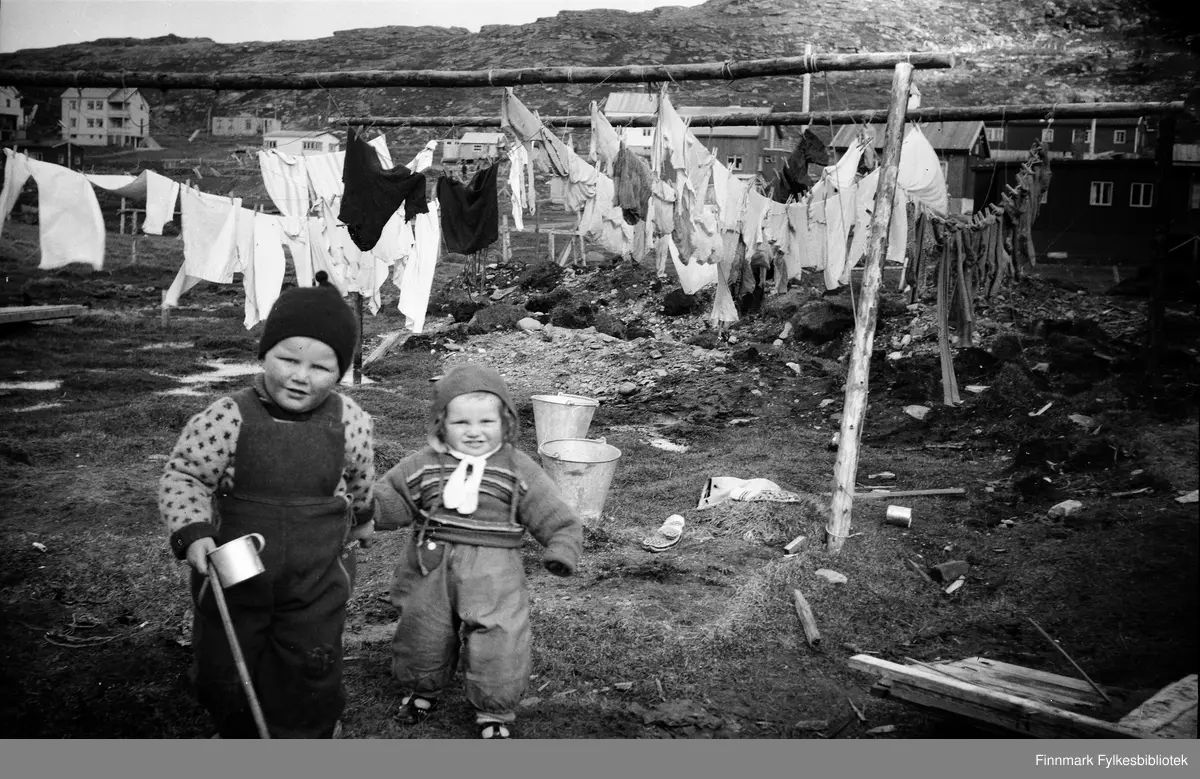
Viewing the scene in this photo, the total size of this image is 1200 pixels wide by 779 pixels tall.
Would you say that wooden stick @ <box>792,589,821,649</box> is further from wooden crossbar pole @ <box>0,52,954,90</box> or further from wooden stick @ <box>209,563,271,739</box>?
wooden crossbar pole @ <box>0,52,954,90</box>

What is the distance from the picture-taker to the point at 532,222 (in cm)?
2506

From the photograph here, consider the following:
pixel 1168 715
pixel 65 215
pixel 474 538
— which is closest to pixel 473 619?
pixel 474 538

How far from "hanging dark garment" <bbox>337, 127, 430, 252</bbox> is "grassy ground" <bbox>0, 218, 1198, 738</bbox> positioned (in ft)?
5.46

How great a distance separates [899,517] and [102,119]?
8.26m

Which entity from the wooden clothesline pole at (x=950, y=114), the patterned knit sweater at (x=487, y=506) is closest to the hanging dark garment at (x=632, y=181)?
the wooden clothesline pole at (x=950, y=114)

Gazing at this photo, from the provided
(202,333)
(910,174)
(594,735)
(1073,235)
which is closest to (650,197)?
(910,174)

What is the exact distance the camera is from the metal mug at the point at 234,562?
261cm

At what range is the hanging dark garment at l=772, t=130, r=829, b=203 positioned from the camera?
7.05 m

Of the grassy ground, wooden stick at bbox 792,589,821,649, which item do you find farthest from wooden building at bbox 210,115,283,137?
wooden stick at bbox 792,589,821,649

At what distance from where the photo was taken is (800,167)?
7.47m

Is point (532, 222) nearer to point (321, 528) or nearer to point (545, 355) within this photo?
point (545, 355)

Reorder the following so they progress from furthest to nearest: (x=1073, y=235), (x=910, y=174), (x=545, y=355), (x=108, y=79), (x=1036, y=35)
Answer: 1. (x=1073, y=235)
2. (x=545, y=355)
3. (x=1036, y=35)
4. (x=910, y=174)
5. (x=108, y=79)

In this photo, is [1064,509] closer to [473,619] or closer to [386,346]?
[473,619]

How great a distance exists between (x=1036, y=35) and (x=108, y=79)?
736cm
